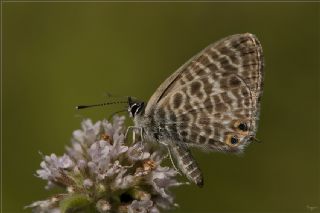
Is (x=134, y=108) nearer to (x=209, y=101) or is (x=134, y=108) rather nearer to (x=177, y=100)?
(x=177, y=100)

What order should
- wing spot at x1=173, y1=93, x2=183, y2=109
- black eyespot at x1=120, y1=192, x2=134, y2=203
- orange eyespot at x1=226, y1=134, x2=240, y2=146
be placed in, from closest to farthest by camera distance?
1. black eyespot at x1=120, y1=192, x2=134, y2=203
2. orange eyespot at x1=226, y1=134, x2=240, y2=146
3. wing spot at x1=173, y1=93, x2=183, y2=109

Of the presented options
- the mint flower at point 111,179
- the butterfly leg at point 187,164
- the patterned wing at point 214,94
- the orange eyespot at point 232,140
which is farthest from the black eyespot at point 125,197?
the orange eyespot at point 232,140

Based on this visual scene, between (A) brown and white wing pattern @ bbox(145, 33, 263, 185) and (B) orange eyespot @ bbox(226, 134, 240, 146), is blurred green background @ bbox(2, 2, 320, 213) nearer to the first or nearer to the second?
(A) brown and white wing pattern @ bbox(145, 33, 263, 185)

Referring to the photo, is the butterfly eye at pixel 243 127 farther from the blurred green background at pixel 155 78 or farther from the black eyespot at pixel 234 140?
the blurred green background at pixel 155 78

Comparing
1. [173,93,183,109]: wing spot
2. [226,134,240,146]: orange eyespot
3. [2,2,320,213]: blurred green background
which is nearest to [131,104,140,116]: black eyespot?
[173,93,183,109]: wing spot

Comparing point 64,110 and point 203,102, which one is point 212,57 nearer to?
point 203,102

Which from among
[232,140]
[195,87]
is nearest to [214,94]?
[195,87]

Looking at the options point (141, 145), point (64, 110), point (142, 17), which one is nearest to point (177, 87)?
point (141, 145)
